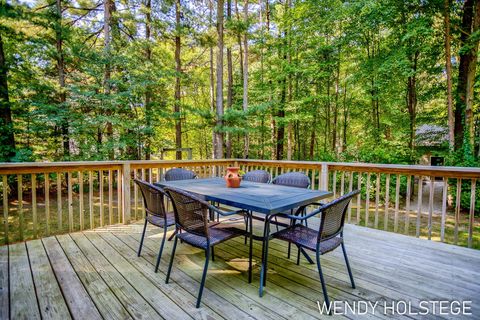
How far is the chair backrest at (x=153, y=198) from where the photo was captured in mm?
2340

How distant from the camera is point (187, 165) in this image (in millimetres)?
4637

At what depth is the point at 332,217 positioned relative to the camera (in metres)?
1.87

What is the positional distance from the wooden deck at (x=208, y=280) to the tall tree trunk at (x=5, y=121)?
4.59 m

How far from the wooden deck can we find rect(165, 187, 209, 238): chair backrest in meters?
0.53

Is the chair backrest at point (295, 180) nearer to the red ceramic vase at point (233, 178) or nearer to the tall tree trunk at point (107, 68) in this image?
the red ceramic vase at point (233, 178)

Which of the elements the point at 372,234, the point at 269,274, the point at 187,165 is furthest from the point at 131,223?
the point at 372,234

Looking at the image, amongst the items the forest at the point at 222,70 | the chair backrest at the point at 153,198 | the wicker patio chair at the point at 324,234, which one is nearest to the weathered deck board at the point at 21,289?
the chair backrest at the point at 153,198

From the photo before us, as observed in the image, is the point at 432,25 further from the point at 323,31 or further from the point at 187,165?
the point at 187,165

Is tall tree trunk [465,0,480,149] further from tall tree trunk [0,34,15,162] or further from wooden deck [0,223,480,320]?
tall tree trunk [0,34,15,162]

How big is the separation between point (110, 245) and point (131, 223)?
934mm

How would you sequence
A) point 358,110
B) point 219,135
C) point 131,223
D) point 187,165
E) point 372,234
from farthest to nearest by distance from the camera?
point 358,110 < point 219,135 < point 187,165 < point 131,223 < point 372,234

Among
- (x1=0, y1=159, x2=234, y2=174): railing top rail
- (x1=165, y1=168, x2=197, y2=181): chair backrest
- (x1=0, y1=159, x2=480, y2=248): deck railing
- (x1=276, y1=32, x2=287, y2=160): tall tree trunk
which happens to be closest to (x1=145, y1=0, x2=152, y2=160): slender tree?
(x1=0, y1=159, x2=480, y2=248): deck railing

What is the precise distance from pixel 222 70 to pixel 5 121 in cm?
601

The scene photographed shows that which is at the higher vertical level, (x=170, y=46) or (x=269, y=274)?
(x=170, y=46)
